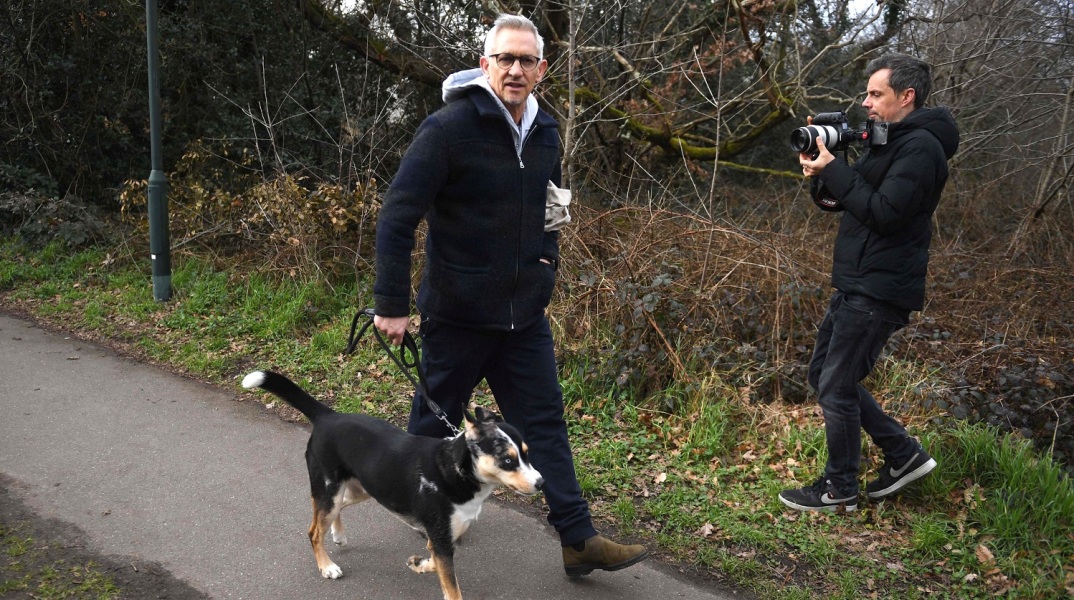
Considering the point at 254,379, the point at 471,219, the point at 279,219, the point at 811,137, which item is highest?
the point at 811,137

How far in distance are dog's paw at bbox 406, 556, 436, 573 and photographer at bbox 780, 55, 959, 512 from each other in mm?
2184

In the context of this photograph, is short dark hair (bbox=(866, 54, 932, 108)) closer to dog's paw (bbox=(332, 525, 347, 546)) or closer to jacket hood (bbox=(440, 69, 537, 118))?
jacket hood (bbox=(440, 69, 537, 118))

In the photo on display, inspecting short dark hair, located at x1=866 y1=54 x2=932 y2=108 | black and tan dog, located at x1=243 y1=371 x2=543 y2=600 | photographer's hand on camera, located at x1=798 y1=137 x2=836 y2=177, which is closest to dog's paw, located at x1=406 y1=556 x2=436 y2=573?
Result: black and tan dog, located at x1=243 y1=371 x2=543 y2=600

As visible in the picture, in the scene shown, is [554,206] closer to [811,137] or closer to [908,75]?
[811,137]

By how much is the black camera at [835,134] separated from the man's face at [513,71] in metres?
1.39

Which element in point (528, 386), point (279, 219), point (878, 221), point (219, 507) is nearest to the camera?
point (528, 386)

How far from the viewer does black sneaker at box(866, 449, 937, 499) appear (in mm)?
4344

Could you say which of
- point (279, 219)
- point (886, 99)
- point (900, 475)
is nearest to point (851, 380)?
point (900, 475)

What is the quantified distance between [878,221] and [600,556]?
204 centimetres

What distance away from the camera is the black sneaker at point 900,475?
4.34 meters

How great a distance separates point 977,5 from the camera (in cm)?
888

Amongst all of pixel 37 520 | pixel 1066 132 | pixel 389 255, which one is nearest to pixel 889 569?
pixel 389 255

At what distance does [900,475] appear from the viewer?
173 inches

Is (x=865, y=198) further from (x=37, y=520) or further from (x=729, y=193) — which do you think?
(x=729, y=193)
